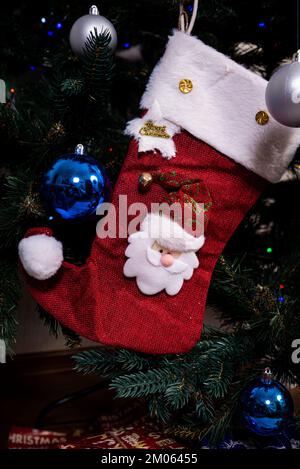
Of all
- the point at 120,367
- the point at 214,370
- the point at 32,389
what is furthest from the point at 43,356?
the point at 214,370

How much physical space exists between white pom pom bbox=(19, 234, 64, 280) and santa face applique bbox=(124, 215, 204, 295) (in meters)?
0.13

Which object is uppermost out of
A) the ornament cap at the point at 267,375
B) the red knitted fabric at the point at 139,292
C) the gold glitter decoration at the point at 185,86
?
the gold glitter decoration at the point at 185,86

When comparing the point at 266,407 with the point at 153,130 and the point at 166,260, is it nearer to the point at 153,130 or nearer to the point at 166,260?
the point at 166,260

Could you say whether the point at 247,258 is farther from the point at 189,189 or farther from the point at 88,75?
the point at 88,75

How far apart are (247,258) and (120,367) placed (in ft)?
1.38

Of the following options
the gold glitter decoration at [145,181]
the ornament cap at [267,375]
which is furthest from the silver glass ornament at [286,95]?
the ornament cap at [267,375]

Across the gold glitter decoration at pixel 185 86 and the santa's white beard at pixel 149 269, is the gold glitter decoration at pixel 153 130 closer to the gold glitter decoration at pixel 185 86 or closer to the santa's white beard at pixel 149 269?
the gold glitter decoration at pixel 185 86

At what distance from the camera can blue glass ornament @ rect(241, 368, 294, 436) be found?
68cm

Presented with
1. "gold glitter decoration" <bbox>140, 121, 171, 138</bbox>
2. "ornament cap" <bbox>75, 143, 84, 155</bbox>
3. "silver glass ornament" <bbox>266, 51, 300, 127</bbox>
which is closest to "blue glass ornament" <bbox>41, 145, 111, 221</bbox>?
"ornament cap" <bbox>75, 143, 84, 155</bbox>

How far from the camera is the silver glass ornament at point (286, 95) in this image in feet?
2.05

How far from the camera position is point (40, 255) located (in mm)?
677

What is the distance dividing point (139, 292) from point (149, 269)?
43mm

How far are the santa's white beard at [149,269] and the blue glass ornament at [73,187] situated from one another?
102 millimetres

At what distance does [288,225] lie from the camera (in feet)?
3.46
